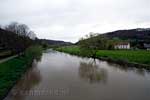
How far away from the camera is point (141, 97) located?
12305 mm

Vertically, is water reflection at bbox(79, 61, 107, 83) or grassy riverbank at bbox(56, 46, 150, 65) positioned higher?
grassy riverbank at bbox(56, 46, 150, 65)

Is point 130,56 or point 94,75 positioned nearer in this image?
point 94,75

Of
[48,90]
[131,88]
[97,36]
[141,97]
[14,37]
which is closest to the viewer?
[141,97]

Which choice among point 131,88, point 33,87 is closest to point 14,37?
point 33,87

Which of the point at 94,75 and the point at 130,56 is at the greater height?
the point at 130,56

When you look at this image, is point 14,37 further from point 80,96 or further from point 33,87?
point 80,96

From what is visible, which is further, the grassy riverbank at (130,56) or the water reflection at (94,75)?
the grassy riverbank at (130,56)

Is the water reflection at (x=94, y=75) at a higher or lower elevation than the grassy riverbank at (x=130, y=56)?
lower

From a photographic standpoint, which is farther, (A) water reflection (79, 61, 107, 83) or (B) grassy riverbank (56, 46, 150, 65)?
→ (B) grassy riverbank (56, 46, 150, 65)

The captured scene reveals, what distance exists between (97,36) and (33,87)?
31.7 meters

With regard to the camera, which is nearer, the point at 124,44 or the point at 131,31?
the point at 124,44

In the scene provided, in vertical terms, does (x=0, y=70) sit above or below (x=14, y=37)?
below

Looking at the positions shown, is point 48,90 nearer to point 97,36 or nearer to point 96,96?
point 96,96

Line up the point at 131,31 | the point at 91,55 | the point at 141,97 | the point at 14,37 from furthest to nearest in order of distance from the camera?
the point at 131,31, the point at 91,55, the point at 14,37, the point at 141,97
